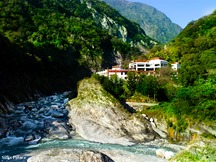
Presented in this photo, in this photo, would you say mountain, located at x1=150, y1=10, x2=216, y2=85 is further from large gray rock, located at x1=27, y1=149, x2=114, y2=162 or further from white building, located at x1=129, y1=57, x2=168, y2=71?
large gray rock, located at x1=27, y1=149, x2=114, y2=162

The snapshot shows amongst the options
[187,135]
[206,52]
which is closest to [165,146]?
[187,135]

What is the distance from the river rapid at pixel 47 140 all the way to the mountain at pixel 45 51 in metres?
9.77

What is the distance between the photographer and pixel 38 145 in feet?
109

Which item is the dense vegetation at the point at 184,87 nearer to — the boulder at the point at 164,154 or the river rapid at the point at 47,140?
the river rapid at the point at 47,140

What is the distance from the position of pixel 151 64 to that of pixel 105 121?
1495 inches

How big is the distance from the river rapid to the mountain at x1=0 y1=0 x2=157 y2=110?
9.77 m

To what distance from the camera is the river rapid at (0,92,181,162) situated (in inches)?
1188

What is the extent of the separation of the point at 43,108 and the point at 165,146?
23728mm

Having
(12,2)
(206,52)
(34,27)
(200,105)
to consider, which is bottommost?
(200,105)

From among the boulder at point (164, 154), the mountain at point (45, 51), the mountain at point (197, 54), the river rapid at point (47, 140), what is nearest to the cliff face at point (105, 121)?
the river rapid at point (47, 140)

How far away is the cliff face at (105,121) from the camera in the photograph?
Result: 36.5 meters

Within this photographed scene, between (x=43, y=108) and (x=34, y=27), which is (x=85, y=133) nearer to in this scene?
(x=43, y=108)

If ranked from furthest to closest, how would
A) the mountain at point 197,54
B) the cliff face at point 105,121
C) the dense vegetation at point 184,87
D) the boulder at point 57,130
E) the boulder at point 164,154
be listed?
the mountain at point 197,54 → the dense vegetation at point 184,87 → the boulder at point 57,130 → the cliff face at point 105,121 → the boulder at point 164,154

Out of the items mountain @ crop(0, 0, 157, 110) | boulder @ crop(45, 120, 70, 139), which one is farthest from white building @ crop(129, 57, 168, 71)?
boulder @ crop(45, 120, 70, 139)
